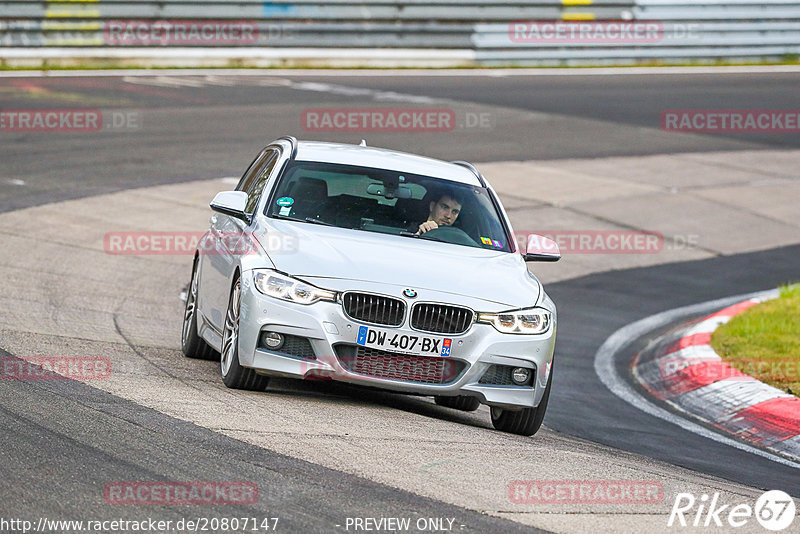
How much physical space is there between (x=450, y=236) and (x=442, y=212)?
22cm

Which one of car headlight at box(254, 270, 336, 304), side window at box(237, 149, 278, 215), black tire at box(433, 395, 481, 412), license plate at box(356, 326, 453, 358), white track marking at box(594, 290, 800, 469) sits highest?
side window at box(237, 149, 278, 215)

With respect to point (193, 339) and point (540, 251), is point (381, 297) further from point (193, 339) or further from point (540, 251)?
point (193, 339)

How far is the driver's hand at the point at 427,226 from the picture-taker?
8938mm

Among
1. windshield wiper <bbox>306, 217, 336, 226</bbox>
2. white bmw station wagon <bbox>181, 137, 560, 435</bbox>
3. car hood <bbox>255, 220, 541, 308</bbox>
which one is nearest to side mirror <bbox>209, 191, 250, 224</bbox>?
→ white bmw station wagon <bbox>181, 137, 560, 435</bbox>

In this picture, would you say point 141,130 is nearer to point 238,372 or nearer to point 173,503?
point 238,372

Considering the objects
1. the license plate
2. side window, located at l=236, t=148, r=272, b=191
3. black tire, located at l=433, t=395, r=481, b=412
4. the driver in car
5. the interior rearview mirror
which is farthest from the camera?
side window, located at l=236, t=148, r=272, b=191

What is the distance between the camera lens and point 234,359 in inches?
320

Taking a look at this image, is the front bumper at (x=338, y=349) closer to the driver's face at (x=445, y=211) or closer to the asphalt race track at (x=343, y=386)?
the asphalt race track at (x=343, y=386)

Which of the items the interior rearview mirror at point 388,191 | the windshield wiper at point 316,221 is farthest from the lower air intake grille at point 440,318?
the interior rearview mirror at point 388,191

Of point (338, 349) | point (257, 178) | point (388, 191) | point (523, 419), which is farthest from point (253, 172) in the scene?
point (523, 419)

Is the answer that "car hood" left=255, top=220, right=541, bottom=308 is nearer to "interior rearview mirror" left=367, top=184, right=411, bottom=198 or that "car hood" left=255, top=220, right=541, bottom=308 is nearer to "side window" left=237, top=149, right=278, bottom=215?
"interior rearview mirror" left=367, top=184, right=411, bottom=198

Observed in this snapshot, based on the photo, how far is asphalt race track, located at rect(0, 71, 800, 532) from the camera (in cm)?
606

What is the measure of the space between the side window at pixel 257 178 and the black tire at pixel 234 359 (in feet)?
3.17

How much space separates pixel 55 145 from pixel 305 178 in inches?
452
